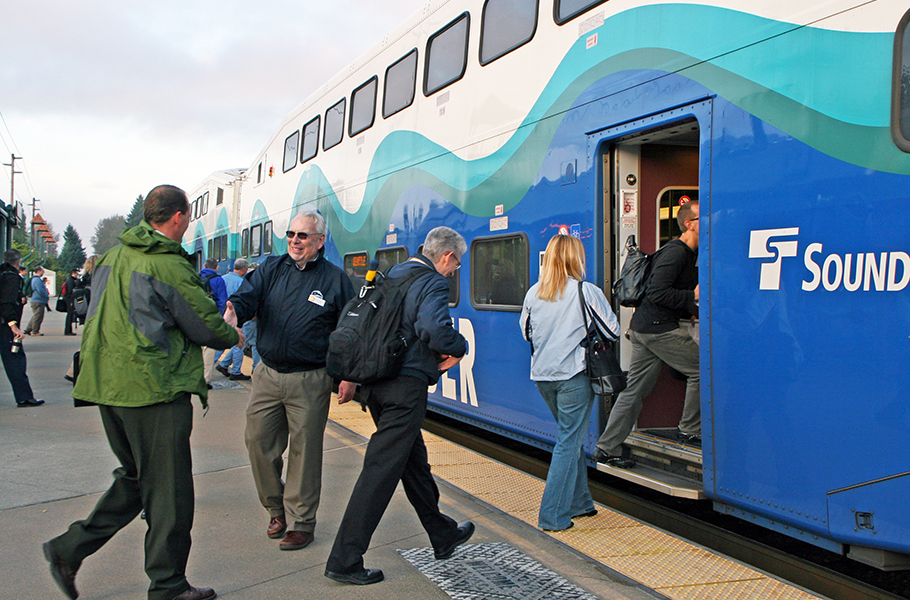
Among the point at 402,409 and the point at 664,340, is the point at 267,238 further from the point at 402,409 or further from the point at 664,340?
the point at 402,409

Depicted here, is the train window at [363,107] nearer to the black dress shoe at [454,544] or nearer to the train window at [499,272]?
the train window at [499,272]

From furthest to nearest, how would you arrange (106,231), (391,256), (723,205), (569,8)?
1. (106,231)
2. (391,256)
3. (569,8)
4. (723,205)

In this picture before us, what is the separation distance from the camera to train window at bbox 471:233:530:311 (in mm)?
5520

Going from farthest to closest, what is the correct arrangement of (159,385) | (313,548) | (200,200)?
(200,200)
(313,548)
(159,385)

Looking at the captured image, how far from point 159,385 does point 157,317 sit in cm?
29

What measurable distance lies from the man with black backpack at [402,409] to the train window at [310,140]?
7.04 metres

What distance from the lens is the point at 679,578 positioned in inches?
136

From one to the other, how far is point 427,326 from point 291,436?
4.06 feet

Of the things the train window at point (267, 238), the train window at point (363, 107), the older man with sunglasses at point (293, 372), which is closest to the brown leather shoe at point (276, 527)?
the older man with sunglasses at point (293, 372)

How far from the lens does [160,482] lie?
3.12 m

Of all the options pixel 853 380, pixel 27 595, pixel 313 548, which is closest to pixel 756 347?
pixel 853 380

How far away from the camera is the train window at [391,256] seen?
744 cm

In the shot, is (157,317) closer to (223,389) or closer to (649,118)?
(649,118)

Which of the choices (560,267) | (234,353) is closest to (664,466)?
(560,267)
